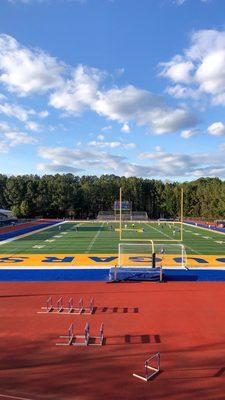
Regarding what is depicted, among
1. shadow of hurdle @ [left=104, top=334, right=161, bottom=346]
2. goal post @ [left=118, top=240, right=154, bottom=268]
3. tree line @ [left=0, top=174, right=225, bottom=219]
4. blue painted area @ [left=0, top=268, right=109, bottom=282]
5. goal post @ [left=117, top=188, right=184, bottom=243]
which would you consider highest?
tree line @ [left=0, top=174, right=225, bottom=219]

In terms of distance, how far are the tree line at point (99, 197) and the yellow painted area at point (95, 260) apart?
68927mm

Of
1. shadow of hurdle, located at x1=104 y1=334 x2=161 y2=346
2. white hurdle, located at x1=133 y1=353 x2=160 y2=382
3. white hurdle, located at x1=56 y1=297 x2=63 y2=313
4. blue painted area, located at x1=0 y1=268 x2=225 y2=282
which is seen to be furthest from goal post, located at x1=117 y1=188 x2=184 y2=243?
white hurdle, located at x1=133 y1=353 x2=160 y2=382

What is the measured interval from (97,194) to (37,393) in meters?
101

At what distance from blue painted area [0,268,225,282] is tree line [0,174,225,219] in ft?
245

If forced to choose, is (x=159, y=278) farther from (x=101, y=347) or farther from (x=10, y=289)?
(x=101, y=347)

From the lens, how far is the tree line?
99.8 metres

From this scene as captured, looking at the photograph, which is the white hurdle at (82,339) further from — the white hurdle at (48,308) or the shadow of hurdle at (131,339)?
the white hurdle at (48,308)

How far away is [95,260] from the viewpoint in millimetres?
25609

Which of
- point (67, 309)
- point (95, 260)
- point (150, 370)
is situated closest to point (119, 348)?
point (150, 370)

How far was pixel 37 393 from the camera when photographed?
780 centimetres

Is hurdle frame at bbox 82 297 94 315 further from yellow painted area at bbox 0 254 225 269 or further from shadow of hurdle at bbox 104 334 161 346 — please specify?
yellow painted area at bbox 0 254 225 269

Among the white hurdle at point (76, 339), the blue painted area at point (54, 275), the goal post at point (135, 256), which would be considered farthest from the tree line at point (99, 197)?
the white hurdle at point (76, 339)

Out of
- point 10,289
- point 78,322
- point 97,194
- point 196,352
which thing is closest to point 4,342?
point 78,322

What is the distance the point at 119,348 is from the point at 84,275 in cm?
981
